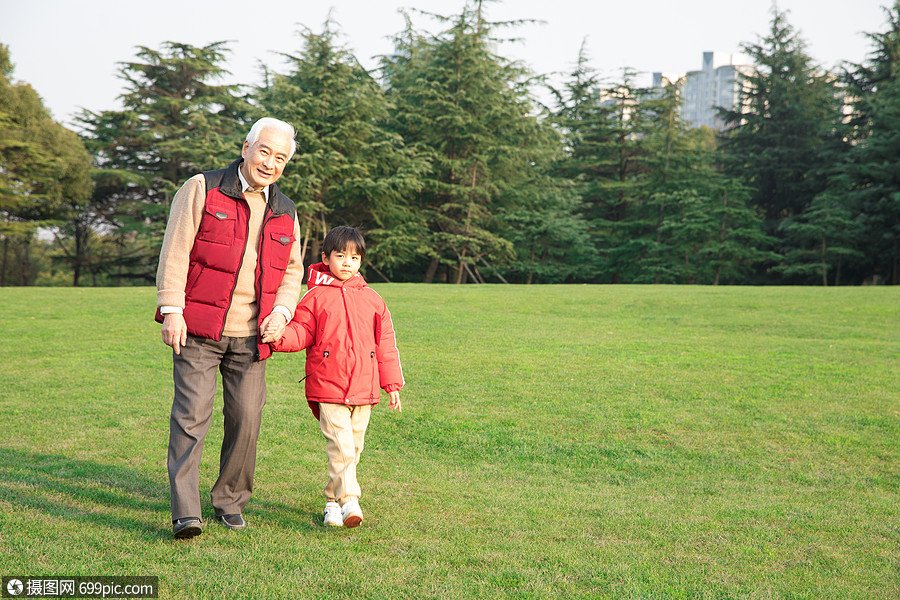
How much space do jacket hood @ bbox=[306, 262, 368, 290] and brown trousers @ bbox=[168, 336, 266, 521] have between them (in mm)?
475

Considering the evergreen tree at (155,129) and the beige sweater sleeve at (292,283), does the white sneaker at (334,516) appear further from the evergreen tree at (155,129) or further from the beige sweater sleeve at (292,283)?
the evergreen tree at (155,129)

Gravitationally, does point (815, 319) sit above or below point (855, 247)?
below

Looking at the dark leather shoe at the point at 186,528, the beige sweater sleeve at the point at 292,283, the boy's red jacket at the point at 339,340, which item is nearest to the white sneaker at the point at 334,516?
the boy's red jacket at the point at 339,340

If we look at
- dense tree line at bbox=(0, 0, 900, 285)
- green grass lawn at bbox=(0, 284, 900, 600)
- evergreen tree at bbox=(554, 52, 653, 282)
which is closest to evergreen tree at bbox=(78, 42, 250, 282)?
dense tree line at bbox=(0, 0, 900, 285)

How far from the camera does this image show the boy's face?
12.5ft

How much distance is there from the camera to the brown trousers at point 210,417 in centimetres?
346

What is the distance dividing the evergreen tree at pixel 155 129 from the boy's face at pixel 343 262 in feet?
101

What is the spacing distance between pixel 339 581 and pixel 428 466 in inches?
95.1

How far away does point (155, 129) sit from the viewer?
3372 cm

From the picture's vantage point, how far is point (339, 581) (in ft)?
10.2

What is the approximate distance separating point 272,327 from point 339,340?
39 cm

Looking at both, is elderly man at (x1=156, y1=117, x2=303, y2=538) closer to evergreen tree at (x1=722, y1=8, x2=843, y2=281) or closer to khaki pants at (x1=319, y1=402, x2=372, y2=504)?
khaki pants at (x1=319, y1=402, x2=372, y2=504)

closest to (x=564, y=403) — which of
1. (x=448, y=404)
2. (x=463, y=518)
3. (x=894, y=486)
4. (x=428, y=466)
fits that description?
(x=448, y=404)

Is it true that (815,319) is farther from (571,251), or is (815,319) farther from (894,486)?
(571,251)
